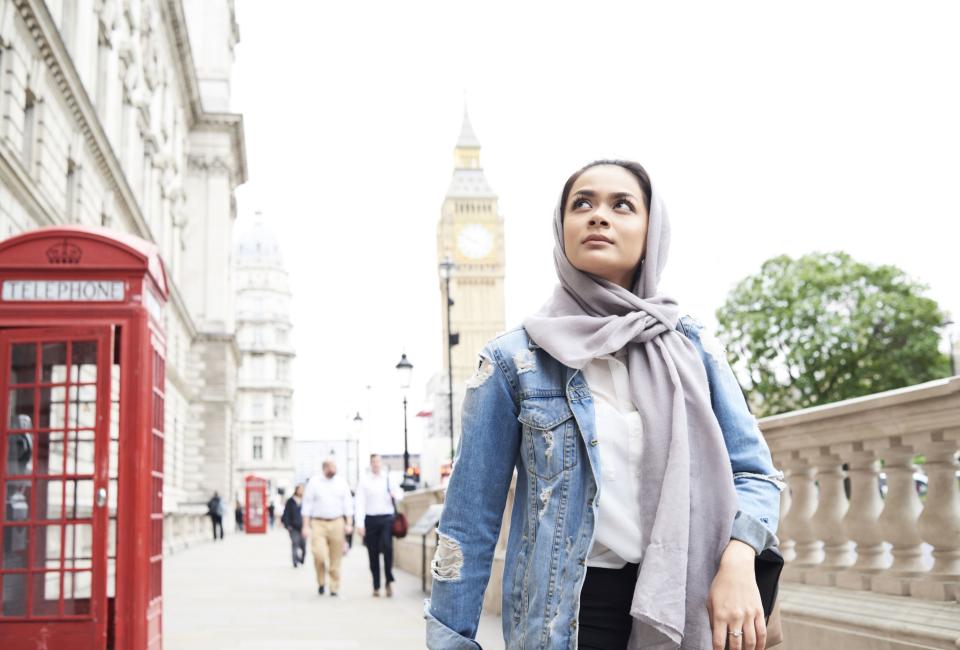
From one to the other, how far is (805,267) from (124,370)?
4503 cm

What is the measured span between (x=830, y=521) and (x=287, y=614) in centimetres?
811

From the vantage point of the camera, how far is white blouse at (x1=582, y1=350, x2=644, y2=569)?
2.50 meters

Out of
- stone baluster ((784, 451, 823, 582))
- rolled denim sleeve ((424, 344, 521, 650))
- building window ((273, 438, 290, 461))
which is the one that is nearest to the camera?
rolled denim sleeve ((424, 344, 521, 650))

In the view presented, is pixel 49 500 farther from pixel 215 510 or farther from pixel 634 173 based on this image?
pixel 215 510

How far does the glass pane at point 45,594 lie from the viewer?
748 centimetres

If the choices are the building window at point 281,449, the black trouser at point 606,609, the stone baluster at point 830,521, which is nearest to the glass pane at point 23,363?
the stone baluster at point 830,521

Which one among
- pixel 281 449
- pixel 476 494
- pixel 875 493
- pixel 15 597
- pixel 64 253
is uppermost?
pixel 281 449

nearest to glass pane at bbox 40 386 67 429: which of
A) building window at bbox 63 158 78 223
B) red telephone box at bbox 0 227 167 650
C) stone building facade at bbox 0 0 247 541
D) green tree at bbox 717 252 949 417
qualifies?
red telephone box at bbox 0 227 167 650

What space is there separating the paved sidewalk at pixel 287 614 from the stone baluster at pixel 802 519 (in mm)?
3170

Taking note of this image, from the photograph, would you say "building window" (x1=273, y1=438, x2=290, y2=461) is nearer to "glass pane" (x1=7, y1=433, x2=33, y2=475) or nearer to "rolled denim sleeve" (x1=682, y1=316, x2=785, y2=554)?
"glass pane" (x1=7, y1=433, x2=33, y2=475)

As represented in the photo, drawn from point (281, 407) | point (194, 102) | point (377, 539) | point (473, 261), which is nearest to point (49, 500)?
point (377, 539)

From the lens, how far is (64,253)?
25.1 ft

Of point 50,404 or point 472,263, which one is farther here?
point 472,263

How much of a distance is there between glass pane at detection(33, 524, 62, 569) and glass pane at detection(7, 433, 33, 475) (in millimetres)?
402
